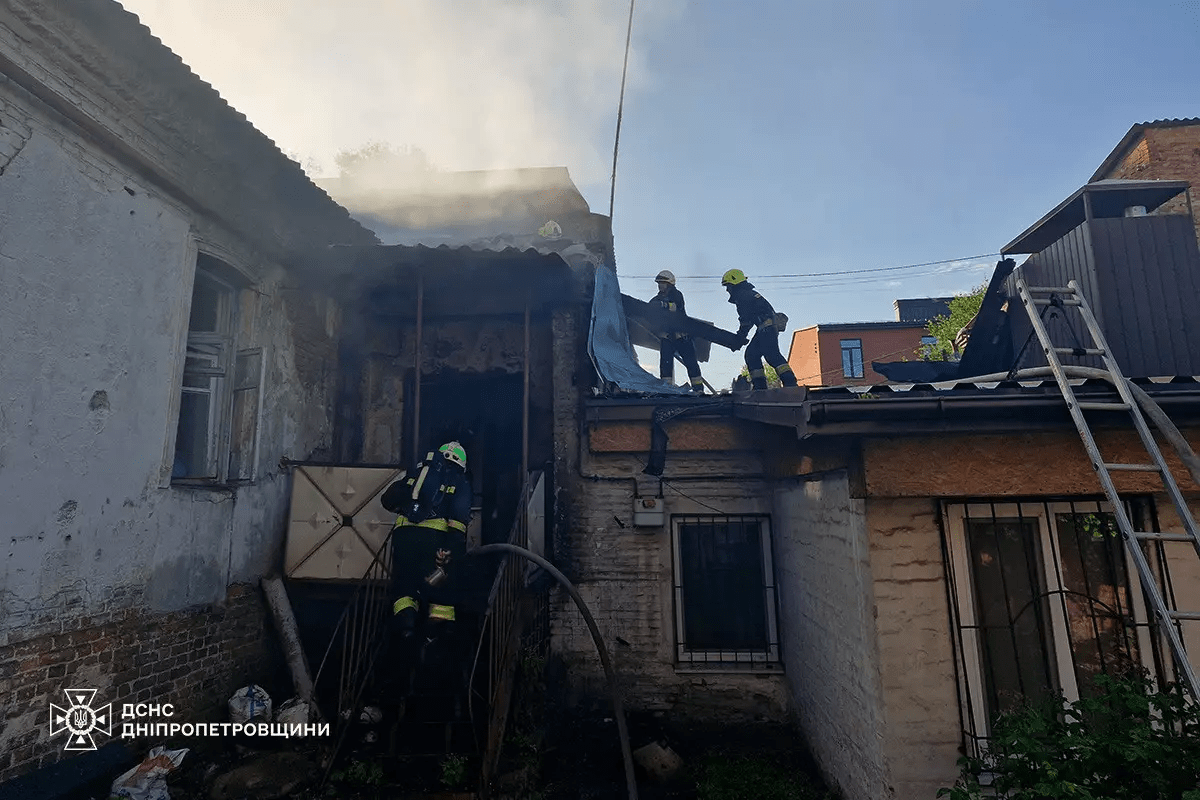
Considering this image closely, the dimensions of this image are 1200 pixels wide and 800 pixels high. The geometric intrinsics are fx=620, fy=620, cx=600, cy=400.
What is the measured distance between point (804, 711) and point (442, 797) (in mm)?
3423

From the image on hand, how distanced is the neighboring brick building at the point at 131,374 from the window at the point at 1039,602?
5.89 m

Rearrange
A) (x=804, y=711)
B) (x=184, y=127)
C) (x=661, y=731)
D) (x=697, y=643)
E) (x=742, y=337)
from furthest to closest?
1. (x=742, y=337)
2. (x=697, y=643)
3. (x=661, y=731)
4. (x=804, y=711)
5. (x=184, y=127)

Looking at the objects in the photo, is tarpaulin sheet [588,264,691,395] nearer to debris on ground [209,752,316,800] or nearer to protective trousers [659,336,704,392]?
protective trousers [659,336,704,392]

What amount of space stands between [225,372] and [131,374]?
1.30 meters

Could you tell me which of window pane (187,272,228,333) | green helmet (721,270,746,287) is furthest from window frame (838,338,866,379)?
window pane (187,272,228,333)

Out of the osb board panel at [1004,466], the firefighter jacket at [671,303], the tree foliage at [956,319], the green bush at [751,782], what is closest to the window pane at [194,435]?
the green bush at [751,782]

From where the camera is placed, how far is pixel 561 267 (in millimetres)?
6852

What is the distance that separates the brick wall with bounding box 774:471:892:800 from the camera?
4176 mm

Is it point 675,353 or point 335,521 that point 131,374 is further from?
point 675,353

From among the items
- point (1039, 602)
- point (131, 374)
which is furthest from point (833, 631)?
point (131, 374)

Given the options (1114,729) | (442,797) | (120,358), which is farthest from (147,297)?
(1114,729)

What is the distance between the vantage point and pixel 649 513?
22.2ft

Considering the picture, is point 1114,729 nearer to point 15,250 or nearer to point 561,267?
point 561,267

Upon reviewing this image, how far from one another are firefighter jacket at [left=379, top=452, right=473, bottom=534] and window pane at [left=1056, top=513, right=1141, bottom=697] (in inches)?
176
